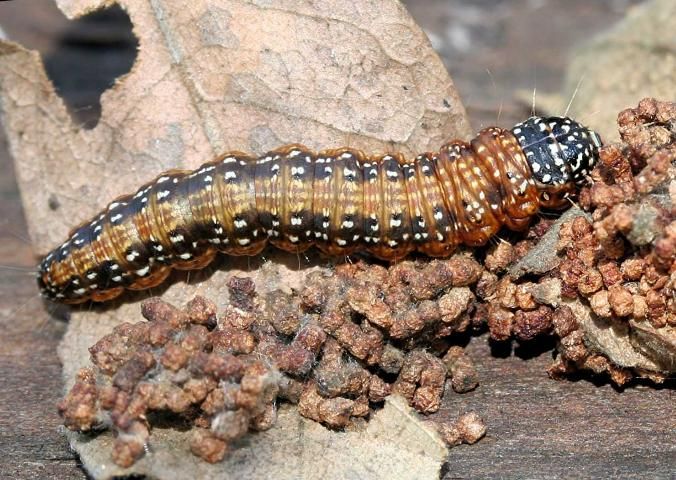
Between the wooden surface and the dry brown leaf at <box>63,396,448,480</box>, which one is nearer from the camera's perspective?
the dry brown leaf at <box>63,396,448,480</box>

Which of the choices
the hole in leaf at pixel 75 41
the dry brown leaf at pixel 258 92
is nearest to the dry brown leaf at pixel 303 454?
the dry brown leaf at pixel 258 92

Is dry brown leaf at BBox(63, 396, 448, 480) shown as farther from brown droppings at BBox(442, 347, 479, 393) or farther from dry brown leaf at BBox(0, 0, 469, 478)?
dry brown leaf at BBox(0, 0, 469, 478)

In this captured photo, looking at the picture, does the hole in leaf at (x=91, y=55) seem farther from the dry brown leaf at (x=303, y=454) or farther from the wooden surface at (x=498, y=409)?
the dry brown leaf at (x=303, y=454)

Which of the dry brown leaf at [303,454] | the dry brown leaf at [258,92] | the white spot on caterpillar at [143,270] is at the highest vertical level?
the dry brown leaf at [258,92]

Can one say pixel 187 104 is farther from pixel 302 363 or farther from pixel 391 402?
pixel 391 402

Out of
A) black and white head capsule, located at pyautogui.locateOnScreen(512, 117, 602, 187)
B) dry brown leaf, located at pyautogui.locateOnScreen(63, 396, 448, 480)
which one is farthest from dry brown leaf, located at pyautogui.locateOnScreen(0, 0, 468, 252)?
dry brown leaf, located at pyautogui.locateOnScreen(63, 396, 448, 480)

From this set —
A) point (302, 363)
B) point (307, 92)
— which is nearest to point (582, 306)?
point (302, 363)
